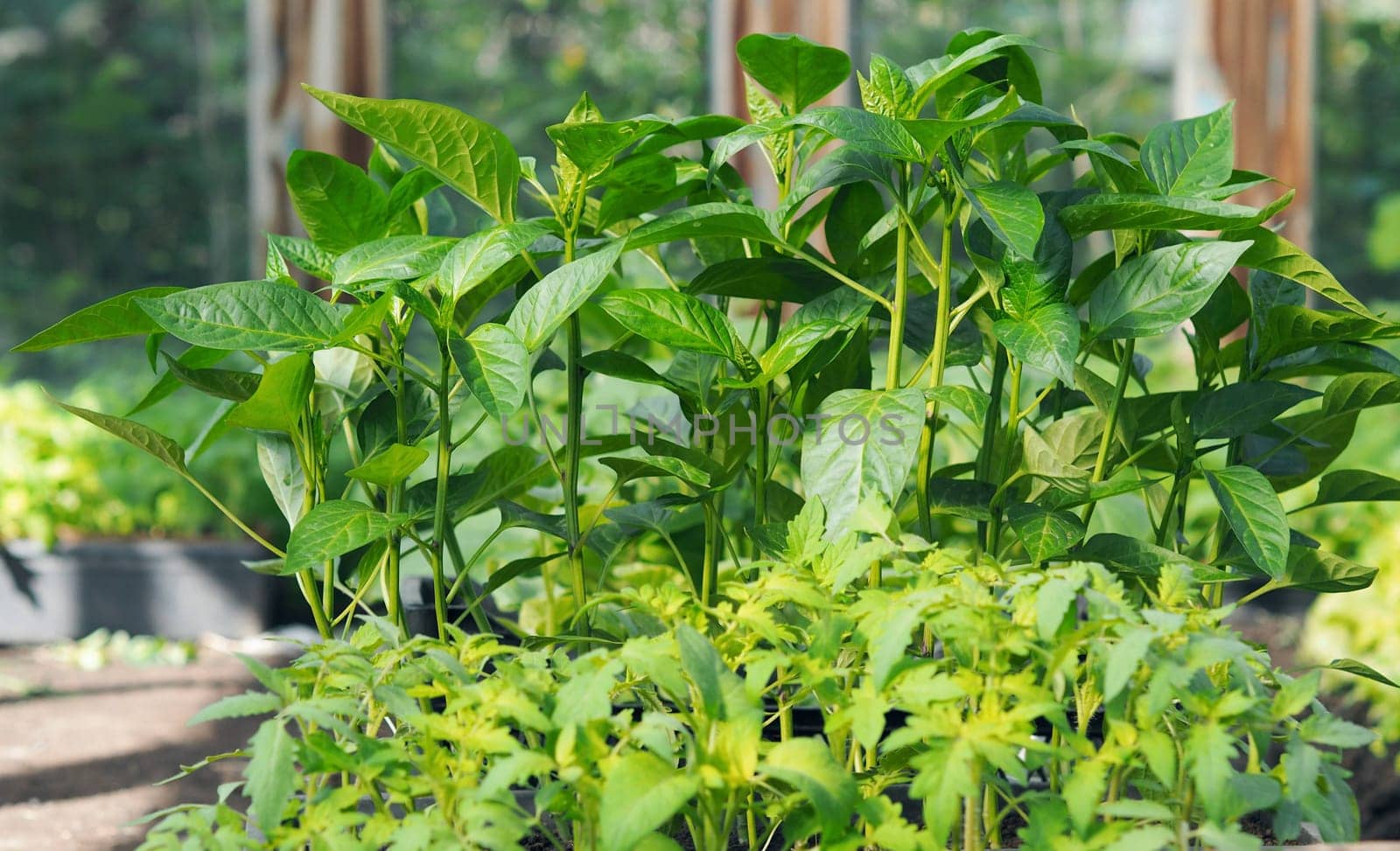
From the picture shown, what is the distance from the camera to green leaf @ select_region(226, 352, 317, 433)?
2.31 ft

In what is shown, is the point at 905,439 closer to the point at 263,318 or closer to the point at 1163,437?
the point at 1163,437

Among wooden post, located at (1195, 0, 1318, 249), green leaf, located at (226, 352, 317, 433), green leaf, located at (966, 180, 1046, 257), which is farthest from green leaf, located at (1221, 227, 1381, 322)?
wooden post, located at (1195, 0, 1318, 249)

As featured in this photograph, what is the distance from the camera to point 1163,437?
0.80 metres

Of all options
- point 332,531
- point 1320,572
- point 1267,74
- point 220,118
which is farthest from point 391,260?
point 220,118

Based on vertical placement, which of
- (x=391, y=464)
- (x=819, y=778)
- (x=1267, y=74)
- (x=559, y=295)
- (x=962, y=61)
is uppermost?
(x=1267, y=74)

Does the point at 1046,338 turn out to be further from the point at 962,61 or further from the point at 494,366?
the point at 494,366

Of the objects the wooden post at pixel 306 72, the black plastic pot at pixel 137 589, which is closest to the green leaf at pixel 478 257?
the black plastic pot at pixel 137 589

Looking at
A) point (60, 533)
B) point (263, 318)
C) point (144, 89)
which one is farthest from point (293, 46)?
point (263, 318)

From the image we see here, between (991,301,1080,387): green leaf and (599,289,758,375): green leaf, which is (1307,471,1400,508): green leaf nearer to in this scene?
(991,301,1080,387): green leaf

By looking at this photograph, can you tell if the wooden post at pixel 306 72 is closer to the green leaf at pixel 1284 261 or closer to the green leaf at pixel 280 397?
the green leaf at pixel 280 397

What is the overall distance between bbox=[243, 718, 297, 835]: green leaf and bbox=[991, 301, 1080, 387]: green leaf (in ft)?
1.48

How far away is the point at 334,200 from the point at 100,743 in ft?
4.33

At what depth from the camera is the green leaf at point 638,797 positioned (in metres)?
0.50

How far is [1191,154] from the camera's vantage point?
79 cm
